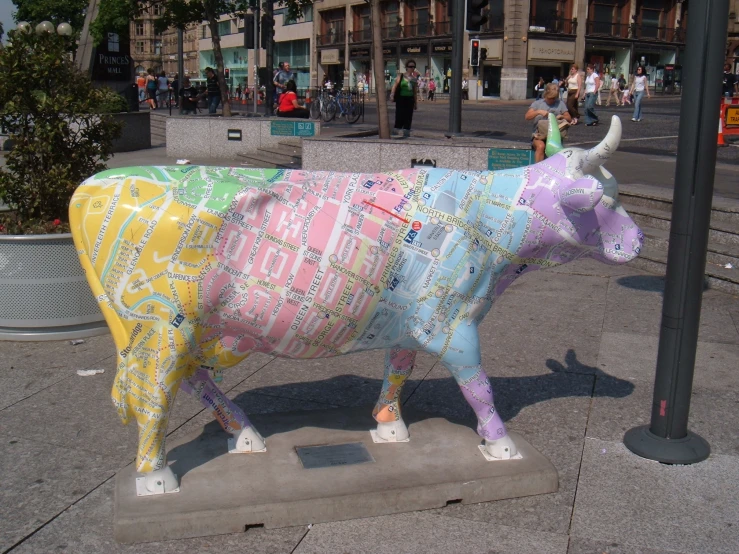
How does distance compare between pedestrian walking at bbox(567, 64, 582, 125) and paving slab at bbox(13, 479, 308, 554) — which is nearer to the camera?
paving slab at bbox(13, 479, 308, 554)

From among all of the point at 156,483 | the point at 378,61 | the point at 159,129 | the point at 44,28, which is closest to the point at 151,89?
the point at 159,129

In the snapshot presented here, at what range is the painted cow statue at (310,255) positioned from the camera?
3338mm

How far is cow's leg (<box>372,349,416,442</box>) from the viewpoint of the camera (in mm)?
4203

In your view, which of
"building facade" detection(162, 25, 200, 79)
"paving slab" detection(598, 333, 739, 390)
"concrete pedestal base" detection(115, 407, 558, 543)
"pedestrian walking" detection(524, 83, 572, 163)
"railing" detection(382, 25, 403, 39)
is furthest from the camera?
"building facade" detection(162, 25, 200, 79)

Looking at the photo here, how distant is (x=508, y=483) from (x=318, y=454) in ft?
3.23

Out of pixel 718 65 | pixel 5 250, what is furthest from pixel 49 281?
pixel 718 65

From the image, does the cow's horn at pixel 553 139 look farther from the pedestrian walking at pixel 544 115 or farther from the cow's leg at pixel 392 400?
the pedestrian walking at pixel 544 115

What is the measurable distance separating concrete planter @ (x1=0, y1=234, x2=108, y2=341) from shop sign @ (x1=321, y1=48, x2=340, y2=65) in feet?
200

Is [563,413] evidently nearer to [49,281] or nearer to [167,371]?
[167,371]

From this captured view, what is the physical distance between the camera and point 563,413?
496 cm

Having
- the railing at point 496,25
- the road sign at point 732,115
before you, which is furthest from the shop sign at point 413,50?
the road sign at point 732,115

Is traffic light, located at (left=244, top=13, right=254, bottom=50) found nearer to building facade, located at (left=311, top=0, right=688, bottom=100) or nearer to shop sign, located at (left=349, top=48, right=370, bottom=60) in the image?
building facade, located at (left=311, top=0, right=688, bottom=100)

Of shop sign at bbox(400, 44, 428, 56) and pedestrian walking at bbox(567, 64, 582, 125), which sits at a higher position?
shop sign at bbox(400, 44, 428, 56)

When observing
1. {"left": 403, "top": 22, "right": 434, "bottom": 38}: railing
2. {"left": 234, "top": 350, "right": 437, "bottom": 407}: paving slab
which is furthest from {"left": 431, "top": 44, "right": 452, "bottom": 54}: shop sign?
{"left": 234, "top": 350, "right": 437, "bottom": 407}: paving slab
